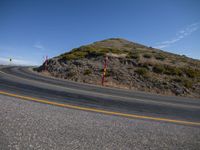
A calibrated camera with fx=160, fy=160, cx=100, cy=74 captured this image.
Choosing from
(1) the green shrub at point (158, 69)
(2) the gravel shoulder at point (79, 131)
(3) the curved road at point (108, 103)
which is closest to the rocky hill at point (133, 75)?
(1) the green shrub at point (158, 69)

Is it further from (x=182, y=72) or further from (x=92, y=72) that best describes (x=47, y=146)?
(x=182, y=72)

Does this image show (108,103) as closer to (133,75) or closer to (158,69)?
(133,75)

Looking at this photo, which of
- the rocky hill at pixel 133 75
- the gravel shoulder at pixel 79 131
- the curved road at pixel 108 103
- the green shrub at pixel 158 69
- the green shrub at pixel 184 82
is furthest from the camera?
the green shrub at pixel 158 69

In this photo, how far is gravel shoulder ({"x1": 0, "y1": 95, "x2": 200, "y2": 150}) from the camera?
2384 millimetres

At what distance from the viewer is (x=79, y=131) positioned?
2850 millimetres

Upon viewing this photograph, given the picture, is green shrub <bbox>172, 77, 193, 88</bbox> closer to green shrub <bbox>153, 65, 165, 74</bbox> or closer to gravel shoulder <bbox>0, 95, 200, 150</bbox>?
green shrub <bbox>153, 65, 165, 74</bbox>

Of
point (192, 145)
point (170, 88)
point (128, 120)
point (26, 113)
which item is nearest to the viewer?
point (192, 145)

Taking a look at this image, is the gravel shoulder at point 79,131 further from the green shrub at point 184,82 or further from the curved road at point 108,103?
the green shrub at point 184,82

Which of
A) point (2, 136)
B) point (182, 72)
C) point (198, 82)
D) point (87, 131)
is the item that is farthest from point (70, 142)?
point (182, 72)

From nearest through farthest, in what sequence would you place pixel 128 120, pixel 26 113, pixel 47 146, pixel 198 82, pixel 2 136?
pixel 47 146, pixel 2 136, pixel 26 113, pixel 128 120, pixel 198 82

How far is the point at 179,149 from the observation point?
2562 mm

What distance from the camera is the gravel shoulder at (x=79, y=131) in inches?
93.9

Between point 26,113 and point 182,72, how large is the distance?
17.6m

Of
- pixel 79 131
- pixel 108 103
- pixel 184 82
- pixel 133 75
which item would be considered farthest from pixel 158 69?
pixel 79 131
